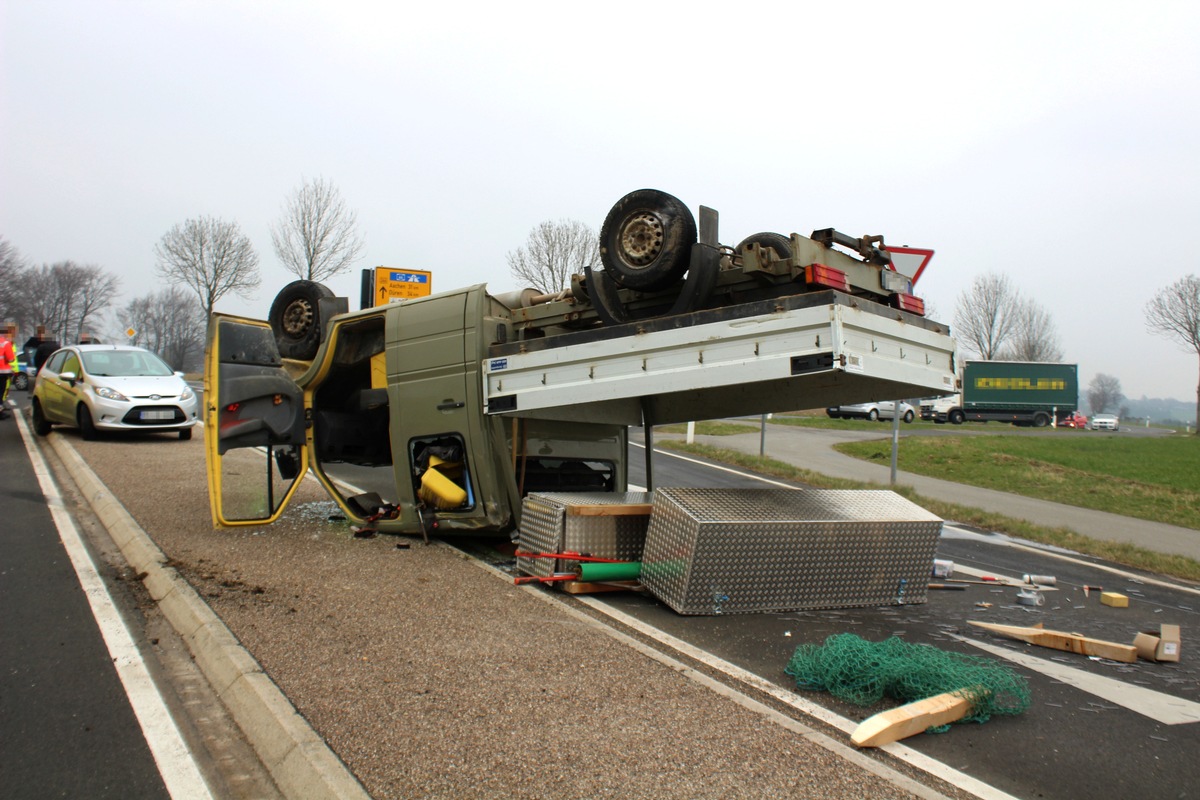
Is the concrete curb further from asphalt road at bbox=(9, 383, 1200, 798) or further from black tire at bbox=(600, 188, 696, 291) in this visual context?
black tire at bbox=(600, 188, 696, 291)

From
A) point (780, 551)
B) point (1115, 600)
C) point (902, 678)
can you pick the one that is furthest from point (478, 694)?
point (1115, 600)

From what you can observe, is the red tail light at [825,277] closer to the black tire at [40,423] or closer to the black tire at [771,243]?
the black tire at [771,243]

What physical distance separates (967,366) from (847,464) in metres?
32.8

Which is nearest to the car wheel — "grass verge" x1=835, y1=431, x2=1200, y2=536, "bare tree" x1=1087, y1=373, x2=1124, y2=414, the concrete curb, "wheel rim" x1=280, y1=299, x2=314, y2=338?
"wheel rim" x1=280, y1=299, x2=314, y2=338

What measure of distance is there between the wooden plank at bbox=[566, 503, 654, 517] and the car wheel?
1052 cm

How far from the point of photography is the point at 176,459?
11.7m

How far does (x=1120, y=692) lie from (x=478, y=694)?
3.35 metres

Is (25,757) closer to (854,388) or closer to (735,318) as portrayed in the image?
(735,318)

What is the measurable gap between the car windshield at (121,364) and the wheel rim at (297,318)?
6.88 meters

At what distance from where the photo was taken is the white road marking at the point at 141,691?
10.8 ft

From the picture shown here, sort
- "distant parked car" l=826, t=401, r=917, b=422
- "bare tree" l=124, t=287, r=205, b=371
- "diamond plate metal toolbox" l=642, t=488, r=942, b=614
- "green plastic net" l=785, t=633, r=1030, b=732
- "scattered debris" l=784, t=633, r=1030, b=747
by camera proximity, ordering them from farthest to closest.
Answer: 1. "bare tree" l=124, t=287, r=205, b=371
2. "distant parked car" l=826, t=401, r=917, b=422
3. "diamond plate metal toolbox" l=642, t=488, r=942, b=614
4. "green plastic net" l=785, t=633, r=1030, b=732
5. "scattered debris" l=784, t=633, r=1030, b=747

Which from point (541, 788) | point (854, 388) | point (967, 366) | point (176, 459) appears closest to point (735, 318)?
point (854, 388)

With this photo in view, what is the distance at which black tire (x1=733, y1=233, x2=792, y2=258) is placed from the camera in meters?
5.67

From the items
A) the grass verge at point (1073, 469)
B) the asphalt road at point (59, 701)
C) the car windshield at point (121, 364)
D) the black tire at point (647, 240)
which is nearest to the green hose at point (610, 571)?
the black tire at point (647, 240)
